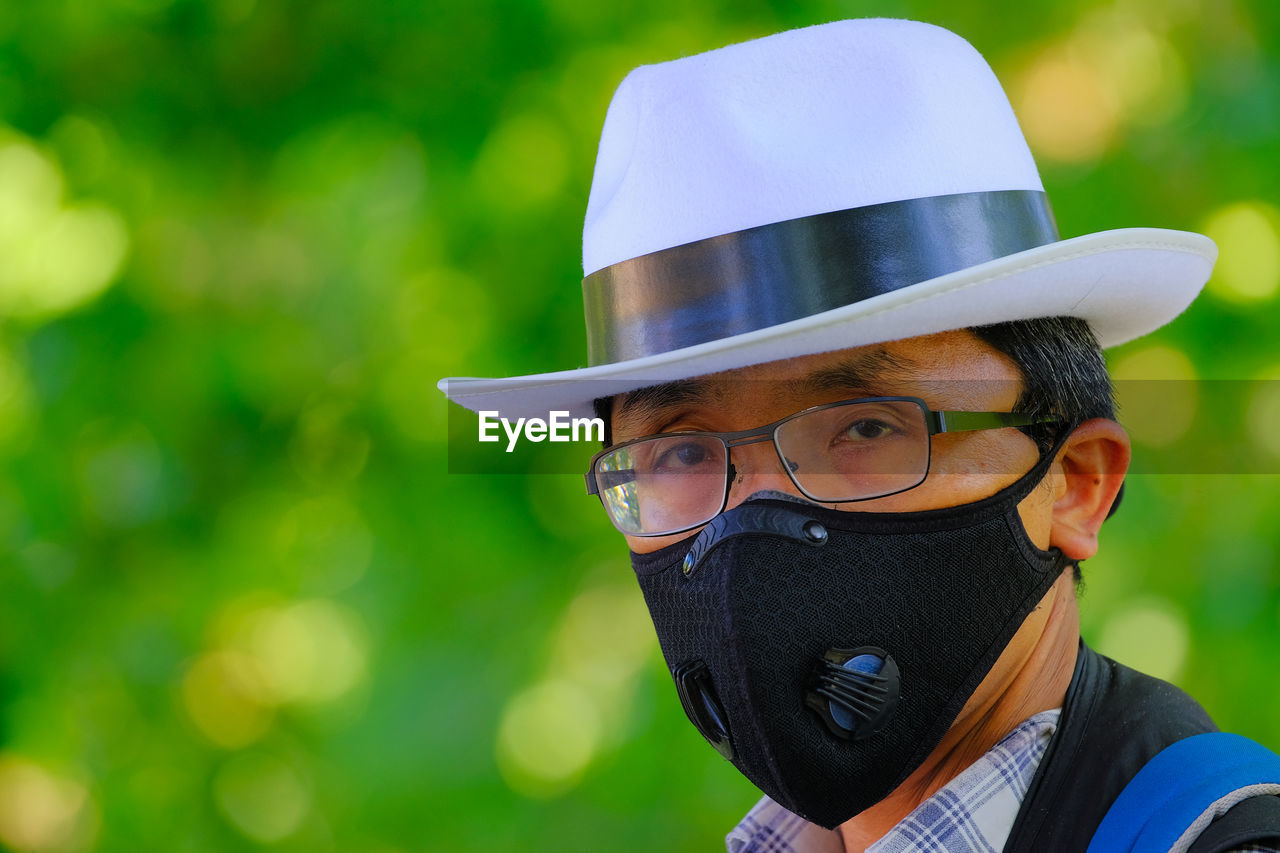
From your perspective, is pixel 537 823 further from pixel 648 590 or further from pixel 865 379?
pixel 865 379

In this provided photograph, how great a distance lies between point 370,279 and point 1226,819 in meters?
2.62

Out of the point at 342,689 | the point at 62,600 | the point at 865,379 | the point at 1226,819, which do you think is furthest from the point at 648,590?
the point at 62,600

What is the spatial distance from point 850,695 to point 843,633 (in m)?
0.08

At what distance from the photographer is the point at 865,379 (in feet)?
5.19

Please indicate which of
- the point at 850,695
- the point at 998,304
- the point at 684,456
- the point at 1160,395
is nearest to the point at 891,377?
the point at 998,304

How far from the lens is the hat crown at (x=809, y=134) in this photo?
1594 mm

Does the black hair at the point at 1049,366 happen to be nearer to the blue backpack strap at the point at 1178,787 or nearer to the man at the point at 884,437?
the man at the point at 884,437

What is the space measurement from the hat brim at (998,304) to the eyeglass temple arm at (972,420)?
12cm

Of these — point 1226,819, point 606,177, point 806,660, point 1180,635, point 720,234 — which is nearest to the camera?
point 1226,819

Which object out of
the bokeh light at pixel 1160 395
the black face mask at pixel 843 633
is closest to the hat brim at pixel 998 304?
the black face mask at pixel 843 633

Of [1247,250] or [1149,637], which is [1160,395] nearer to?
[1247,250]

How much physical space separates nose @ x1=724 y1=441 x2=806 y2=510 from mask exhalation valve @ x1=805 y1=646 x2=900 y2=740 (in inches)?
9.4

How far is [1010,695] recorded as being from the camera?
5.32 feet

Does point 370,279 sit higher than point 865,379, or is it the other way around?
point 370,279
